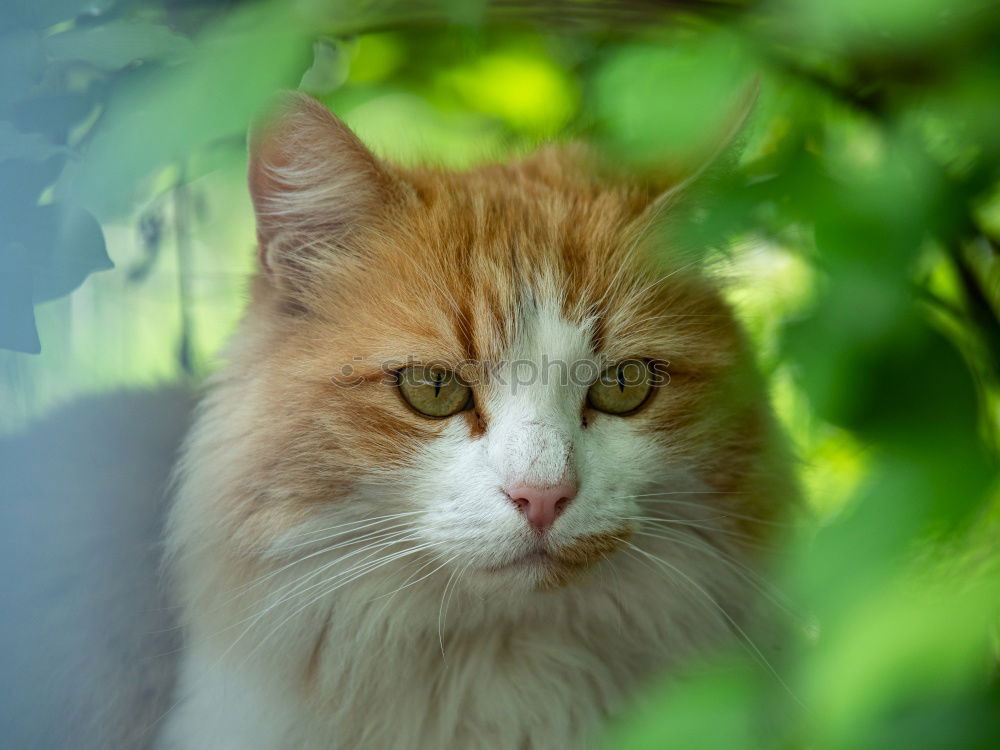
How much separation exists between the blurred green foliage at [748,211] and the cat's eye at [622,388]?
0.15 metres

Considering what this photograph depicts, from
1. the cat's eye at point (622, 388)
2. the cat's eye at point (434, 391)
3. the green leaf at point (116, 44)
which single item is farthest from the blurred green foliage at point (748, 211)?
the cat's eye at point (434, 391)

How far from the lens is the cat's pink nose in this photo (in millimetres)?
907

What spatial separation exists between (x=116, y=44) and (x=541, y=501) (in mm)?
712

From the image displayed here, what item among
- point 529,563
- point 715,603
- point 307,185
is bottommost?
point 715,603

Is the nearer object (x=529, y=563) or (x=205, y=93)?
(x=205, y=93)

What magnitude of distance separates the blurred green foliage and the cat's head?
87mm

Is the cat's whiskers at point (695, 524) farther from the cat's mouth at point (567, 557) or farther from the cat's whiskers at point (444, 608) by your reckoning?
the cat's whiskers at point (444, 608)

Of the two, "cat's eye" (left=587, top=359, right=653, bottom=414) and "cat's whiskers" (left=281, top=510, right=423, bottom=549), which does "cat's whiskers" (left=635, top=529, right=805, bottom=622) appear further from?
"cat's whiskers" (left=281, top=510, right=423, bottom=549)

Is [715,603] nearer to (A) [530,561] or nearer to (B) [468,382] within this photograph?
(A) [530,561]

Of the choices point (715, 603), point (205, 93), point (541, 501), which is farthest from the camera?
point (715, 603)

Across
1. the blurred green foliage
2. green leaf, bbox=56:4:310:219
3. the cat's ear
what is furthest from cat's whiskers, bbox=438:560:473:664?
green leaf, bbox=56:4:310:219

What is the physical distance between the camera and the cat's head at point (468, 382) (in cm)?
96

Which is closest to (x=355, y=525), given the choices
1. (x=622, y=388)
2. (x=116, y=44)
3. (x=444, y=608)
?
(x=444, y=608)

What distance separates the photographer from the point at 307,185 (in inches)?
41.5
